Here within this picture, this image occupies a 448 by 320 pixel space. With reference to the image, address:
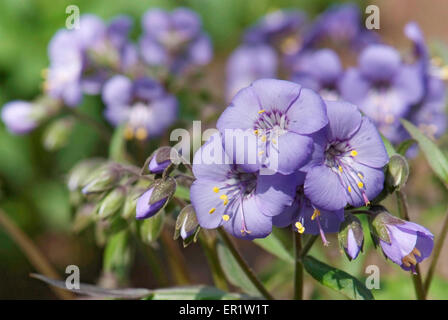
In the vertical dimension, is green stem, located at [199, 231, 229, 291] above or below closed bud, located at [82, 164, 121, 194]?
below

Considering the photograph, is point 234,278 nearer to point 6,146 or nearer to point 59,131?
point 59,131

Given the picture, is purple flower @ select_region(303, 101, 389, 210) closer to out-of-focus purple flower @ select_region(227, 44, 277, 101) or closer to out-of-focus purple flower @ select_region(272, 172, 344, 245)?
out-of-focus purple flower @ select_region(272, 172, 344, 245)

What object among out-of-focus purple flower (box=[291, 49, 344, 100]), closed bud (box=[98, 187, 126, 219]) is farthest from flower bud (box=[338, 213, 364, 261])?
out-of-focus purple flower (box=[291, 49, 344, 100])

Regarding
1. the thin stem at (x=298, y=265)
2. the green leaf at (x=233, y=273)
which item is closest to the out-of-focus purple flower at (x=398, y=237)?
the thin stem at (x=298, y=265)

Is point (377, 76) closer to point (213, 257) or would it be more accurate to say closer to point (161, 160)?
point (213, 257)

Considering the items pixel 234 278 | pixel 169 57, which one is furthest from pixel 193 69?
pixel 234 278

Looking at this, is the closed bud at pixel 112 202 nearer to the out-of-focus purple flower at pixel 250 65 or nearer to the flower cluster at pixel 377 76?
the flower cluster at pixel 377 76
